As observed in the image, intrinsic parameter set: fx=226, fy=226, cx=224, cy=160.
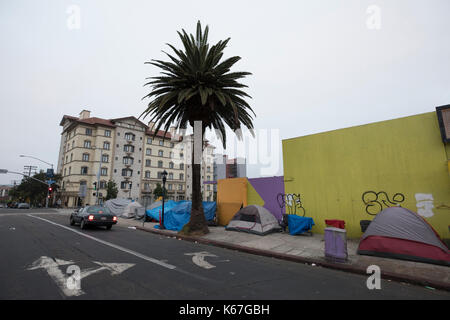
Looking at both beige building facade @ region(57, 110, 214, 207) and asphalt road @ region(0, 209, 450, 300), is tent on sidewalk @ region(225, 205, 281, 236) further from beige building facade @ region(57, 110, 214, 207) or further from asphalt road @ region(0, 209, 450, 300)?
beige building facade @ region(57, 110, 214, 207)

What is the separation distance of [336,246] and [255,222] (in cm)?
533

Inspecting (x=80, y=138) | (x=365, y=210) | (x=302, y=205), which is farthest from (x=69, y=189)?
(x=365, y=210)

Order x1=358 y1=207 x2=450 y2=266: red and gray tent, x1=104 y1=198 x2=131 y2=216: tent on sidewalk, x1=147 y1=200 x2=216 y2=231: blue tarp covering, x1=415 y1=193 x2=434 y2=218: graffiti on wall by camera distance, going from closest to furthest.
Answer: x1=358 y1=207 x2=450 y2=266: red and gray tent → x1=415 y1=193 x2=434 y2=218: graffiti on wall → x1=147 y1=200 x2=216 y2=231: blue tarp covering → x1=104 y1=198 x2=131 y2=216: tent on sidewalk

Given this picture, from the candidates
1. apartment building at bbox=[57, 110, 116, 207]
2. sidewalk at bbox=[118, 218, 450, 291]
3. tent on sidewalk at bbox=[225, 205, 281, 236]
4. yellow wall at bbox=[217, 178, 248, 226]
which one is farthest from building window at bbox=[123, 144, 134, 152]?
tent on sidewalk at bbox=[225, 205, 281, 236]

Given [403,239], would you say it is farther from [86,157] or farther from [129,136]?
[129,136]

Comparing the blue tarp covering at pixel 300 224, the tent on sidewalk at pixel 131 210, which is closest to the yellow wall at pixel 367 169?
the blue tarp covering at pixel 300 224

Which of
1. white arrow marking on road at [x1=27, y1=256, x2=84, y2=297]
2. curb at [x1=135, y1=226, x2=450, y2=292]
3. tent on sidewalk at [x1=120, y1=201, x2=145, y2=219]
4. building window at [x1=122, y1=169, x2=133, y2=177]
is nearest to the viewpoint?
white arrow marking on road at [x1=27, y1=256, x2=84, y2=297]

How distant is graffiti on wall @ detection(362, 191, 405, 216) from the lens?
957cm

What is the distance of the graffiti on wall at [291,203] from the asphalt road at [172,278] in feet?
17.2

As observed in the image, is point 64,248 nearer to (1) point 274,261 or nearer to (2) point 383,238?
(1) point 274,261

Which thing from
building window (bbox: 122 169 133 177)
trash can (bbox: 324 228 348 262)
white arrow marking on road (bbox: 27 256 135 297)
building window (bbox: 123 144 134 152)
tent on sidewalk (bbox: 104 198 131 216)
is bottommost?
white arrow marking on road (bbox: 27 256 135 297)

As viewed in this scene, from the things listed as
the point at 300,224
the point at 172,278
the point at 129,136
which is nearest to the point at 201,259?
the point at 172,278

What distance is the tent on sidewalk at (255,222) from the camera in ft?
38.3

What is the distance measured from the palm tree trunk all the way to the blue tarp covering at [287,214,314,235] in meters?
4.61
